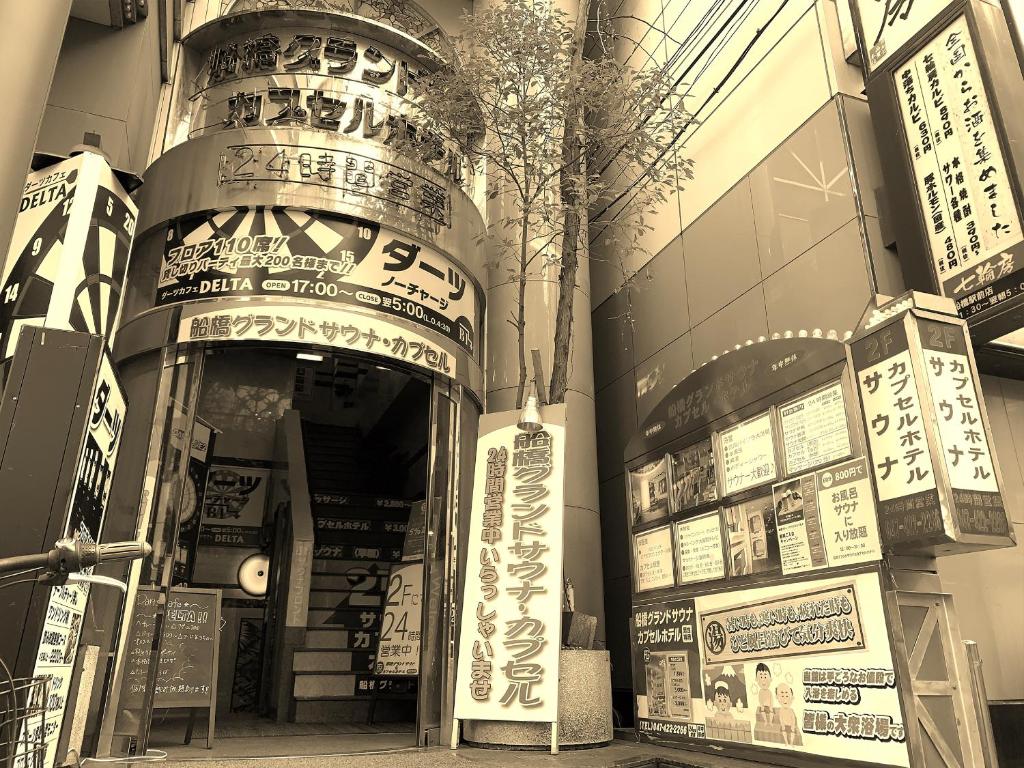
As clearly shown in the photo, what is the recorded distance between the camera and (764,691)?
4.21 m

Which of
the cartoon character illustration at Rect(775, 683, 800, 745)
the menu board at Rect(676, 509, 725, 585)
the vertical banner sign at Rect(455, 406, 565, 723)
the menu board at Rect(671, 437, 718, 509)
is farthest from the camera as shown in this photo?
the menu board at Rect(671, 437, 718, 509)

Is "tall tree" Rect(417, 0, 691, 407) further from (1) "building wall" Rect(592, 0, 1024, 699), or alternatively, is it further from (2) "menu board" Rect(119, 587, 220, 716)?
(2) "menu board" Rect(119, 587, 220, 716)

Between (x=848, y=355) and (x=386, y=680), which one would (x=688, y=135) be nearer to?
(x=848, y=355)

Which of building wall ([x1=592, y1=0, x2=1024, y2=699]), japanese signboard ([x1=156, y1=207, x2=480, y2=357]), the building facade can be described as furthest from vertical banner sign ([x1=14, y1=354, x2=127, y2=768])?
building wall ([x1=592, y1=0, x2=1024, y2=699])

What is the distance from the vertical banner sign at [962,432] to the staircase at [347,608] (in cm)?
550

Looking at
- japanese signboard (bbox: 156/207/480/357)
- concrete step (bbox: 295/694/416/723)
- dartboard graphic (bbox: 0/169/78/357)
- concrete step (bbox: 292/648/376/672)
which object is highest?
japanese signboard (bbox: 156/207/480/357)

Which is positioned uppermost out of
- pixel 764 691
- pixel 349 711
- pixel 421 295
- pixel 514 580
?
pixel 421 295

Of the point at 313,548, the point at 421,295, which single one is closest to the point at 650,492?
the point at 421,295

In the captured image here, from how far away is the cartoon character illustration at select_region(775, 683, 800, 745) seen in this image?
3.96 m

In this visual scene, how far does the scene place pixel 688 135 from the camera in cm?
764

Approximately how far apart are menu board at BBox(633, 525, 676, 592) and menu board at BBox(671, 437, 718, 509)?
27 centimetres

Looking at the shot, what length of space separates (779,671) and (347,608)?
5.18m

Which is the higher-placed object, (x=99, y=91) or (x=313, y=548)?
(x=99, y=91)

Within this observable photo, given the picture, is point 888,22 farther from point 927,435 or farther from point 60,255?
point 60,255
